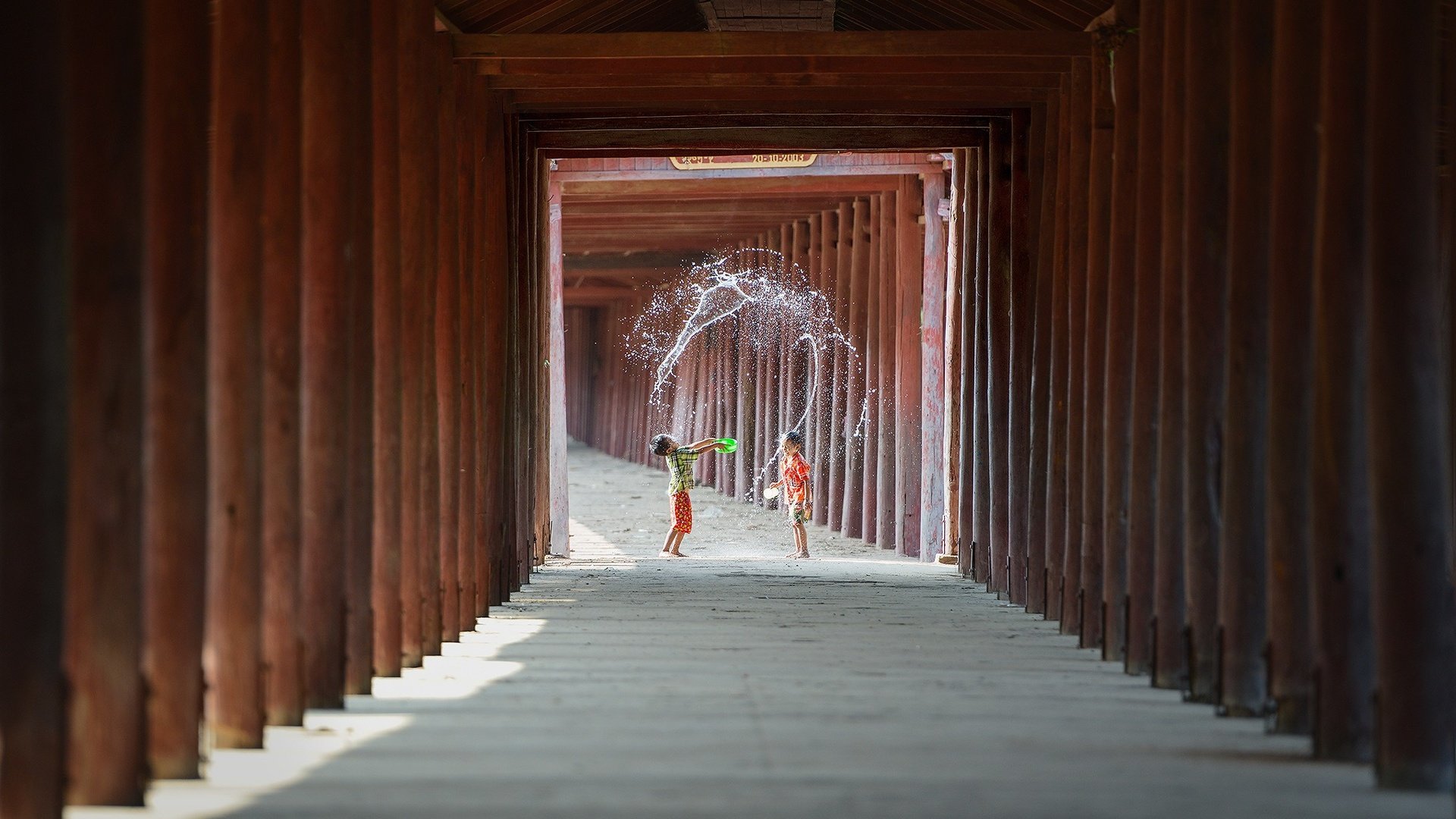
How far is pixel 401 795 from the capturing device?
4090 mm

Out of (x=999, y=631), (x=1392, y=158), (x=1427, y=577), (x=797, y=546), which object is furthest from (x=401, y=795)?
(x=797, y=546)

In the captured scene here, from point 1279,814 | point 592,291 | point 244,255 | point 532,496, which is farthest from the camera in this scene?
point 592,291

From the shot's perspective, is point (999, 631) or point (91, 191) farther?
point (999, 631)

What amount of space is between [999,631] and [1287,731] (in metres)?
3.28

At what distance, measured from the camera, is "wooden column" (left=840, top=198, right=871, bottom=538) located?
18.4m

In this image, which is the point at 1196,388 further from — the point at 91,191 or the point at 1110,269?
the point at 91,191

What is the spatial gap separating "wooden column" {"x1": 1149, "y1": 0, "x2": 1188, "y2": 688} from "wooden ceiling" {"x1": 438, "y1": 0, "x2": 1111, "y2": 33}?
2.31 metres

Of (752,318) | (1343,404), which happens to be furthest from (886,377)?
(1343,404)

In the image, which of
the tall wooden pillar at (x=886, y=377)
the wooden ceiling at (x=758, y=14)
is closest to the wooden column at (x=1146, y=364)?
the wooden ceiling at (x=758, y=14)

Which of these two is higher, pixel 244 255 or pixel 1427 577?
pixel 244 255

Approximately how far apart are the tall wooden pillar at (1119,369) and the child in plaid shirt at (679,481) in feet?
28.7

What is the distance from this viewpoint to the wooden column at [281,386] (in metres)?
5.02

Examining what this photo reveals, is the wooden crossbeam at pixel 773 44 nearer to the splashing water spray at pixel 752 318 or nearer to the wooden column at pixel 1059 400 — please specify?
the wooden column at pixel 1059 400

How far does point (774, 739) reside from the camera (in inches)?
197
